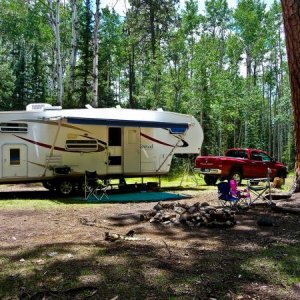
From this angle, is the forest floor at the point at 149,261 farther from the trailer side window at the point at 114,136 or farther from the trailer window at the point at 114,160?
the trailer side window at the point at 114,136

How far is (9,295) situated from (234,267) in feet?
8.00

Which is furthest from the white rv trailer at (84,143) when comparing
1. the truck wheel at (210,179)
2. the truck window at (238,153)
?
the truck window at (238,153)

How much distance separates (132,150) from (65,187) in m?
2.74

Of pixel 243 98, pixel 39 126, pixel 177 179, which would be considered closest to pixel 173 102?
pixel 243 98

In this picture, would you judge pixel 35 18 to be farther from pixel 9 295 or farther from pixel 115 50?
pixel 9 295

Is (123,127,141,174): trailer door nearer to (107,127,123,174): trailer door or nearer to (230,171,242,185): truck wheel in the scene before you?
(107,127,123,174): trailer door

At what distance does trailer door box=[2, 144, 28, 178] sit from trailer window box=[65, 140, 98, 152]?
147 cm

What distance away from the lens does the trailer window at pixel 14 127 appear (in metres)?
12.5

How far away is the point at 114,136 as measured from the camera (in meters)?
14.7

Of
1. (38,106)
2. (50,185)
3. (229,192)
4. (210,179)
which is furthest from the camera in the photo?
(210,179)

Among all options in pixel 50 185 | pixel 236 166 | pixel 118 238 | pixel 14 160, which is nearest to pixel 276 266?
pixel 118 238

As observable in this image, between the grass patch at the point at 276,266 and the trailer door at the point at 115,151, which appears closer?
the grass patch at the point at 276,266

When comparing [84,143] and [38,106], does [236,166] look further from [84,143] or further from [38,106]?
[38,106]

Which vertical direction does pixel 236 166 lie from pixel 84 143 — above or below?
below
